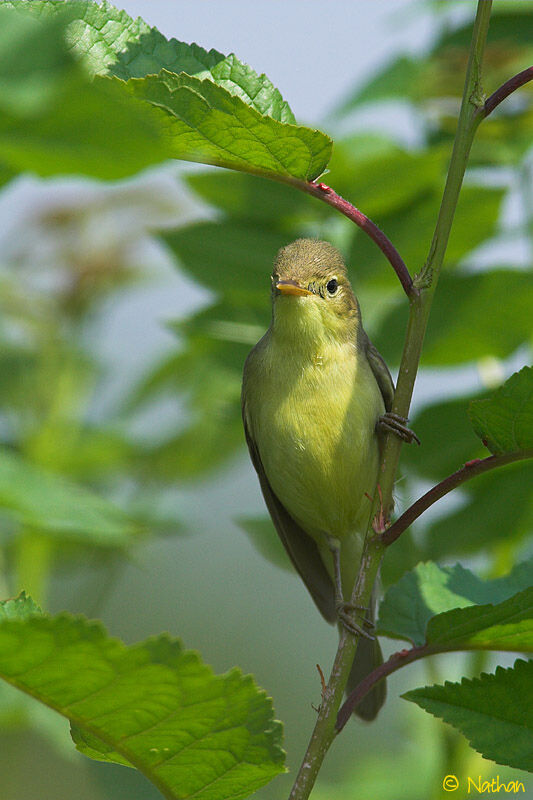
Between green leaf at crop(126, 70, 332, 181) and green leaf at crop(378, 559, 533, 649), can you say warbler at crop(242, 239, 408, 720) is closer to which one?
A: green leaf at crop(378, 559, 533, 649)

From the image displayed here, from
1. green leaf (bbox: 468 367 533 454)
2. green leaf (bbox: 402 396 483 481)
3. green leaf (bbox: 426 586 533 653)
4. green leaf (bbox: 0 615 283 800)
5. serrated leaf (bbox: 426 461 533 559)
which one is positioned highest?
green leaf (bbox: 402 396 483 481)

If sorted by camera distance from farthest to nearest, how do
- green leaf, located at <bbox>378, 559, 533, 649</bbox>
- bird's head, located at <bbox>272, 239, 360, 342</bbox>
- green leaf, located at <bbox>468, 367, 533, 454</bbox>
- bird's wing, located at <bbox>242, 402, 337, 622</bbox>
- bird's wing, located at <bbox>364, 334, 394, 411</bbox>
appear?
bird's wing, located at <bbox>242, 402, 337, 622</bbox> < bird's wing, located at <bbox>364, 334, 394, 411</bbox> < bird's head, located at <bbox>272, 239, 360, 342</bbox> < green leaf, located at <bbox>378, 559, 533, 649</bbox> < green leaf, located at <bbox>468, 367, 533, 454</bbox>

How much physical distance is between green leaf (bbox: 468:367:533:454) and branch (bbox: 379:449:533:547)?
0.8 inches

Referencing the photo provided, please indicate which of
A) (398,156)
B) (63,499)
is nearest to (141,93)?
(63,499)

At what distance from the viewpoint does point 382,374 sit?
131 inches

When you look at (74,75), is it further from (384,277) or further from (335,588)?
(335,588)

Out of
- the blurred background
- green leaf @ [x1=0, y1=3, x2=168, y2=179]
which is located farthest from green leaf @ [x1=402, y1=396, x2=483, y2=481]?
green leaf @ [x1=0, y1=3, x2=168, y2=179]

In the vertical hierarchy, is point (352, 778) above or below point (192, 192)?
below

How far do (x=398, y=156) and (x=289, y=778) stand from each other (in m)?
2.15

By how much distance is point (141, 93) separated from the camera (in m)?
1.54

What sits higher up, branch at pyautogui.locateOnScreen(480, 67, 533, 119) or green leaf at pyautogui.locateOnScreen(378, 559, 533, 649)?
branch at pyautogui.locateOnScreen(480, 67, 533, 119)

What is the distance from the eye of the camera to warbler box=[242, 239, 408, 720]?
10.4 ft

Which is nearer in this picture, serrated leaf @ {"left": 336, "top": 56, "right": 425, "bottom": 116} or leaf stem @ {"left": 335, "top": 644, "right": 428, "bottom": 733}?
leaf stem @ {"left": 335, "top": 644, "right": 428, "bottom": 733}

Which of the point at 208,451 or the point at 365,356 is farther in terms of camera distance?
the point at 208,451
